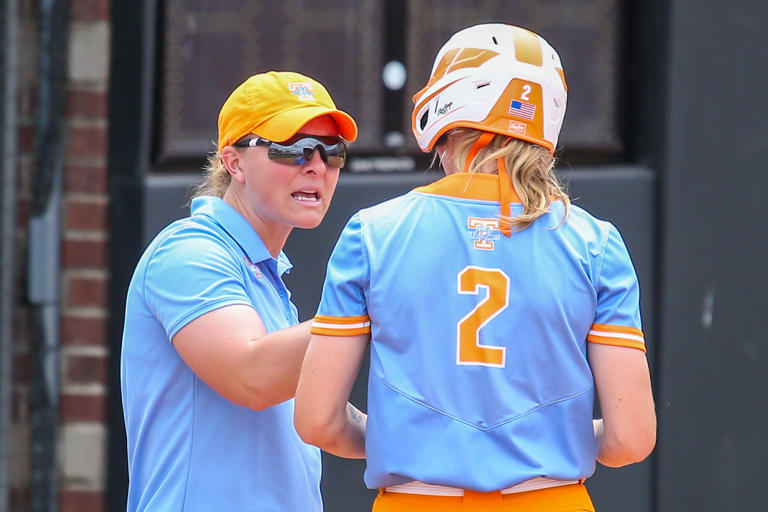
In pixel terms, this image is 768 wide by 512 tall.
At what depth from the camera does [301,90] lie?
104 inches

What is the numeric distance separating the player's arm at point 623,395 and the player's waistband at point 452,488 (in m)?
0.13

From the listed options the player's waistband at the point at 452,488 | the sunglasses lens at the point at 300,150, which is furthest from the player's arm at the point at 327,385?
the sunglasses lens at the point at 300,150

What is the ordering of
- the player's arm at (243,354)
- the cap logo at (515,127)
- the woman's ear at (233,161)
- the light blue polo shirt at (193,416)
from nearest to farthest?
1. the cap logo at (515,127)
2. the player's arm at (243,354)
3. the light blue polo shirt at (193,416)
4. the woman's ear at (233,161)

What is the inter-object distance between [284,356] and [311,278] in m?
2.56

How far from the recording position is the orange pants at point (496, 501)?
1.98 metres

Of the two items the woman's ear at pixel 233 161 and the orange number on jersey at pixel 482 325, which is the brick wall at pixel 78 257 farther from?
the orange number on jersey at pixel 482 325

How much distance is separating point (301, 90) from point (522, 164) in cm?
76

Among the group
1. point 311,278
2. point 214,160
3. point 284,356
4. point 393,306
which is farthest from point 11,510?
point 393,306

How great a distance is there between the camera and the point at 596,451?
6.97 ft

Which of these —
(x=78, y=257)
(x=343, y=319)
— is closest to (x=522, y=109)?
(x=343, y=319)

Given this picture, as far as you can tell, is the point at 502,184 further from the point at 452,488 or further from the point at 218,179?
the point at 218,179

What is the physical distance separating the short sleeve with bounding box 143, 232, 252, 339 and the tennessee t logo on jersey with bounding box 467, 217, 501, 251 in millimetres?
594

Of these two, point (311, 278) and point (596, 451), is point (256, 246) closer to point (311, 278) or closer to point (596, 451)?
point (596, 451)

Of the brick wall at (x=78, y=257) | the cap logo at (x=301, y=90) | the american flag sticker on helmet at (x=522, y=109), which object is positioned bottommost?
the brick wall at (x=78, y=257)
